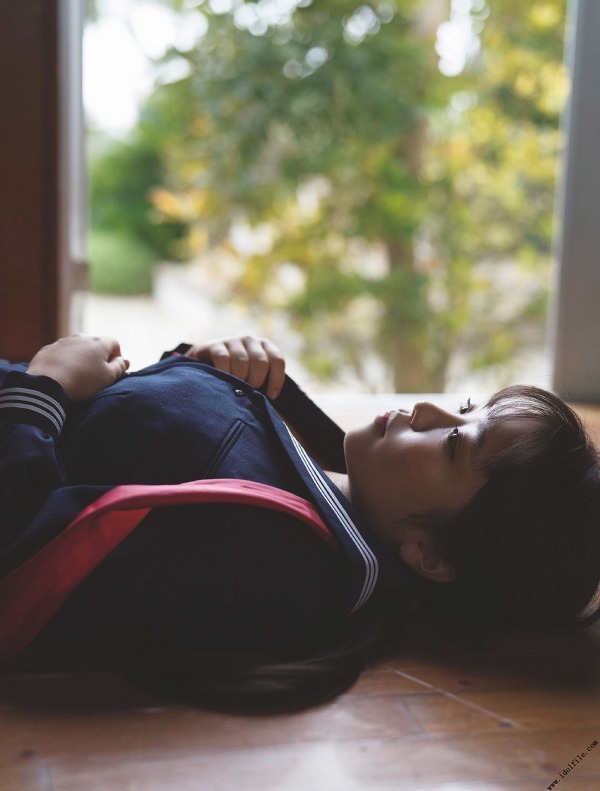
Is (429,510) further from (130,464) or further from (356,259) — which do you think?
(356,259)

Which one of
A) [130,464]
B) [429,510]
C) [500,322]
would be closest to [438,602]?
[429,510]

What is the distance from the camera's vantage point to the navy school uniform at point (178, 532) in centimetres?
82

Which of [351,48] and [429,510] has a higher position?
[351,48]

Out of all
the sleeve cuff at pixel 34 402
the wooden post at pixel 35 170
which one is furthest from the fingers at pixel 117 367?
the wooden post at pixel 35 170

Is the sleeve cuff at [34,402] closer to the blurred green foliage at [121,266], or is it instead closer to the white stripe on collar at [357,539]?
the white stripe on collar at [357,539]

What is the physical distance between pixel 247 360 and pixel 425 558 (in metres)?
0.37

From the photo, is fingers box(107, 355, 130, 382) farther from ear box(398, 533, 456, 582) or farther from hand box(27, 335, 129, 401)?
ear box(398, 533, 456, 582)

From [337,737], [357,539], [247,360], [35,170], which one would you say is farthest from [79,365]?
[35,170]

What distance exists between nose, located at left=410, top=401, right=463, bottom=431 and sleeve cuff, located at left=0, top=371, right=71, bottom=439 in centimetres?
40

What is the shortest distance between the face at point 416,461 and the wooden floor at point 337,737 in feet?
0.57

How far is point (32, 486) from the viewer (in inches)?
32.9

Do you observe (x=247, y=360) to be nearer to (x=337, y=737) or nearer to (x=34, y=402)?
(x=34, y=402)

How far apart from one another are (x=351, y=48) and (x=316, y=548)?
2574 mm

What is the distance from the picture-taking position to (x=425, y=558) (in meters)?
0.96
